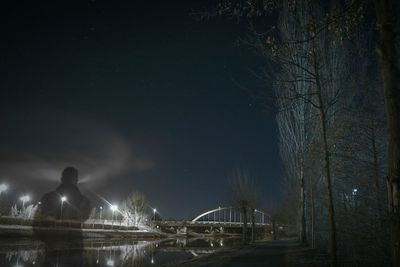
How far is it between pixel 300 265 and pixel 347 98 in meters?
8.60

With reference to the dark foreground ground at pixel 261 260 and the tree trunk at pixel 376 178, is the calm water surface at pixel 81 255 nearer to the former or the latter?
the dark foreground ground at pixel 261 260

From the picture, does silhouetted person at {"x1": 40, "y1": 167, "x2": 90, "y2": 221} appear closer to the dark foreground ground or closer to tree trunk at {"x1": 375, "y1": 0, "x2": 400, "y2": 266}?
the dark foreground ground

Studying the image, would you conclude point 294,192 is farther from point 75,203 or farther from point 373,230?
point 75,203

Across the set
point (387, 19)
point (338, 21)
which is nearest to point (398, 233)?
point (387, 19)

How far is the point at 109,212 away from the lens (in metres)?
154

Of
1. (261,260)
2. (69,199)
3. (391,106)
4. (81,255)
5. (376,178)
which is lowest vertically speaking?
(81,255)

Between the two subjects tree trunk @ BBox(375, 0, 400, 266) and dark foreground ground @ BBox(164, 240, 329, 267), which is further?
dark foreground ground @ BBox(164, 240, 329, 267)

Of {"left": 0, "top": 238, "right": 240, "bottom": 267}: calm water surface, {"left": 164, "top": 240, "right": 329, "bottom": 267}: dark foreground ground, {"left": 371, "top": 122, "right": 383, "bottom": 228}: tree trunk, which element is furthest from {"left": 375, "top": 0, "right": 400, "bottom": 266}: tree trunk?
{"left": 0, "top": 238, "right": 240, "bottom": 267}: calm water surface

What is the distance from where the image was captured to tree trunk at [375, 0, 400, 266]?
6.63 m

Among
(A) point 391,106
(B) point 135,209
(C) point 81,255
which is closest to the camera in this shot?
(A) point 391,106

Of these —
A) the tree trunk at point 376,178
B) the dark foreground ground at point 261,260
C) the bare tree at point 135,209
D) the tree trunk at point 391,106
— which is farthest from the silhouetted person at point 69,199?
the tree trunk at point 391,106

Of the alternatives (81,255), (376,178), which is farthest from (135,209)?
(376,178)

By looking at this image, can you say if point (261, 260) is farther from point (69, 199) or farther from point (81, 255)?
point (69, 199)

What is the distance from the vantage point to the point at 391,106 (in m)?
7.08
